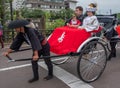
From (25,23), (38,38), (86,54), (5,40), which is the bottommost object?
(5,40)

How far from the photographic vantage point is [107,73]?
6.83m

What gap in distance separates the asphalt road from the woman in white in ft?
3.79

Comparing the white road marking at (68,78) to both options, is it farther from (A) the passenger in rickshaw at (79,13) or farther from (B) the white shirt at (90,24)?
(A) the passenger in rickshaw at (79,13)

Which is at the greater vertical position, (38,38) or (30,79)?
(38,38)

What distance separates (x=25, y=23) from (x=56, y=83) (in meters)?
1.56

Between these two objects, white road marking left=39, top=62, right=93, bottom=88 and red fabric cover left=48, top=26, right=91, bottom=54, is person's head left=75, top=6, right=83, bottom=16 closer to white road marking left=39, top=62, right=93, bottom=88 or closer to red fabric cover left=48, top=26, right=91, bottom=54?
red fabric cover left=48, top=26, right=91, bottom=54

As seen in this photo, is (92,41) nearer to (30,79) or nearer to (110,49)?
(30,79)

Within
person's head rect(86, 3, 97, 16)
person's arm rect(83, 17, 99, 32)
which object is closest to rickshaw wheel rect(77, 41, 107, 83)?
person's arm rect(83, 17, 99, 32)

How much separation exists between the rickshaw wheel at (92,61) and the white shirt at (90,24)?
38cm

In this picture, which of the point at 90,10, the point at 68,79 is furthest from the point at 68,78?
the point at 90,10

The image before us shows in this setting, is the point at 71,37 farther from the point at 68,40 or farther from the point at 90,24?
the point at 90,24

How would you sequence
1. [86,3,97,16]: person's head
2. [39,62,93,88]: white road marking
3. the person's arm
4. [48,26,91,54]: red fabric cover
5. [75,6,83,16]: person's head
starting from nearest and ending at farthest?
[39,62,93,88]: white road marking < [48,26,91,54]: red fabric cover < the person's arm < [86,3,97,16]: person's head < [75,6,83,16]: person's head

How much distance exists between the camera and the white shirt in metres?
6.28

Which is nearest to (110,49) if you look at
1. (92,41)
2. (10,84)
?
(92,41)
